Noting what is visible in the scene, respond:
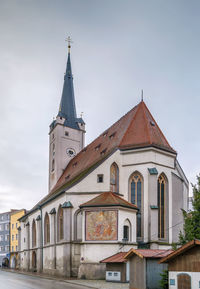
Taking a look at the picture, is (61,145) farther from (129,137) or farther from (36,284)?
(36,284)

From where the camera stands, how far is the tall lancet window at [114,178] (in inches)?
1332

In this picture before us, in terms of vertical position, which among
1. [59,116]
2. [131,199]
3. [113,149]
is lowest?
[131,199]

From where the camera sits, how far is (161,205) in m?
33.4

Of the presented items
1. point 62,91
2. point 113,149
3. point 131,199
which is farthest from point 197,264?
point 62,91

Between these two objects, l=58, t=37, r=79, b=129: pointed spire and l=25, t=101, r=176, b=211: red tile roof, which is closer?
l=25, t=101, r=176, b=211: red tile roof

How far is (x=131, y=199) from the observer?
1312 inches

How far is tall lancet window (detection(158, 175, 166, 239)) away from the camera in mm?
32781

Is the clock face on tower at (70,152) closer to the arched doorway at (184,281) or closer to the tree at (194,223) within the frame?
the tree at (194,223)

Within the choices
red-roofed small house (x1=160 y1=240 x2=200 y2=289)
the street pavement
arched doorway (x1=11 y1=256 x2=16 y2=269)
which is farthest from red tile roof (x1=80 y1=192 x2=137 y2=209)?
arched doorway (x1=11 y1=256 x2=16 y2=269)

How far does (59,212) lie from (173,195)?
36.6 feet

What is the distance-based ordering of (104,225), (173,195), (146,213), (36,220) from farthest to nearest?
(36,220)
(173,195)
(146,213)
(104,225)

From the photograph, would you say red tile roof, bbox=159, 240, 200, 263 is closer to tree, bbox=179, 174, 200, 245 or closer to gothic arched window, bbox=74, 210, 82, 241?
tree, bbox=179, 174, 200, 245

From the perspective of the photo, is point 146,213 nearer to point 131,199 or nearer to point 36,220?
point 131,199

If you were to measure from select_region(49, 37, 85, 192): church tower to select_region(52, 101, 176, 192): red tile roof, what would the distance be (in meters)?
8.19
